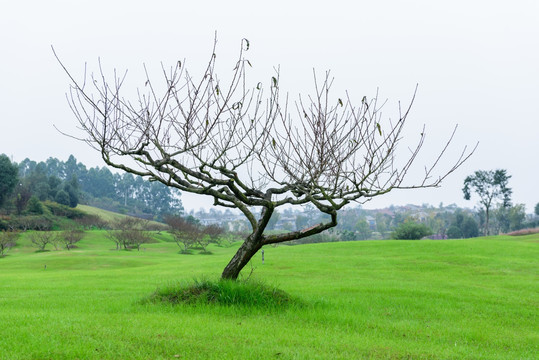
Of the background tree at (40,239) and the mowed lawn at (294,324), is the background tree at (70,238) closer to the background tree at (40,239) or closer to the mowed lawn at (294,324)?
the background tree at (40,239)

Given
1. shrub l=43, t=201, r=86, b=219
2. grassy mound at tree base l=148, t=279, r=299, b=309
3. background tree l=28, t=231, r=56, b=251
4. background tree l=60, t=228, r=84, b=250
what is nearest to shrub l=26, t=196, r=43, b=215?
shrub l=43, t=201, r=86, b=219

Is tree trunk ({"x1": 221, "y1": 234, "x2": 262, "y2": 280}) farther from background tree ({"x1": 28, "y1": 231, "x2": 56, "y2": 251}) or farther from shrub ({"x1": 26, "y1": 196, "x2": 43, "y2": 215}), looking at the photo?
shrub ({"x1": 26, "y1": 196, "x2": 43, "y2": 215})

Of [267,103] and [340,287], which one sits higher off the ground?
[267,103]

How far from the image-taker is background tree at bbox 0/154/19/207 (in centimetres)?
6538

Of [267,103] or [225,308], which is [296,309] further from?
[267,103]

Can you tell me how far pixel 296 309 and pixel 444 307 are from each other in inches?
161

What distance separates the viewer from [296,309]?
9266 millimetres

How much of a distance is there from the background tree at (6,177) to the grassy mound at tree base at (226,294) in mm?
66496

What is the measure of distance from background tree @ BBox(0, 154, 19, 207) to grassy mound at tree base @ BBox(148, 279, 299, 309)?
6650cm

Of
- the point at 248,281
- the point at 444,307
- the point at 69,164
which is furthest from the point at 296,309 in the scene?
the point at 69,164

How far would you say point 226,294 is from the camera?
9.41 m

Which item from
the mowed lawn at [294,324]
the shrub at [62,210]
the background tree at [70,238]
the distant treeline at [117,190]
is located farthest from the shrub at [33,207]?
the mowed lawn at [294,324]

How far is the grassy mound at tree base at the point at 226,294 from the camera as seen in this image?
936cm

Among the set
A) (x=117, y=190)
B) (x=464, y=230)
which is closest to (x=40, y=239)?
(x=464, y=230)
